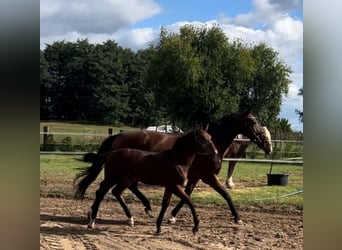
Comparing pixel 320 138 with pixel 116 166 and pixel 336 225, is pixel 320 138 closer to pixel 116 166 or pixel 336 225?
pixel 336 225

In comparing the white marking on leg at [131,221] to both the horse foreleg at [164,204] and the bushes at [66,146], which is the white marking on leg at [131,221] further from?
the bushes at [66,146]

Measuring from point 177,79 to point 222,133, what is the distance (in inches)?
23.7

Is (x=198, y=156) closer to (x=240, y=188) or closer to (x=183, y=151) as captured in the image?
(x=183, y=151)

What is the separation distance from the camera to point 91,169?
2883 mm

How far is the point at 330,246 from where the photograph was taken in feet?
4.82

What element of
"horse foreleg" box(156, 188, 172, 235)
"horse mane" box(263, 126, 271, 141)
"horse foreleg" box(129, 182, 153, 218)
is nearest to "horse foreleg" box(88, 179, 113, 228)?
"horse foreleg" box(129, 182, 153, 218)

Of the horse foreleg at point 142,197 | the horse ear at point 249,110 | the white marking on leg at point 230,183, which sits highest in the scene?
the horse ear at point 249,110

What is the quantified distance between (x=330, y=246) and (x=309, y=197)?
0.19m

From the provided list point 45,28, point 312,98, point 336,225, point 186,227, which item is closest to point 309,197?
point 336,225

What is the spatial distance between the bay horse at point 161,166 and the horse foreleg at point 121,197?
49 millimetres

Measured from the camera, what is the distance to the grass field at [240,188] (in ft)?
8.87

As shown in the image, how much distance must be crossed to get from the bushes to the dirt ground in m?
0.42

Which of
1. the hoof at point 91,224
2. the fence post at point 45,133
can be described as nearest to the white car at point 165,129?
the fence post at point 45,133

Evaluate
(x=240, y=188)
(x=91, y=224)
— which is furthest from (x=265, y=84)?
(x=91, y=224)
